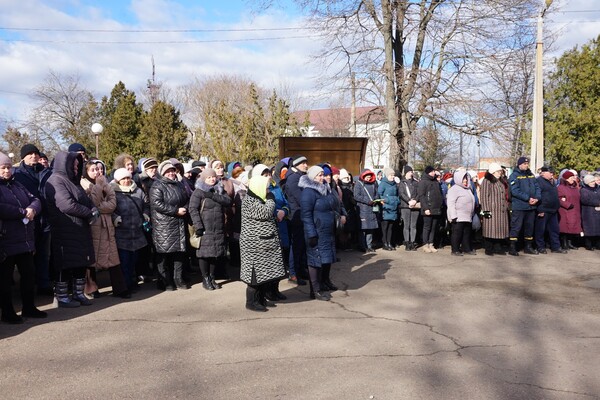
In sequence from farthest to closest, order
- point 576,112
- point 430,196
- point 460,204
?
point 576,112, point 430,196, point 460,204

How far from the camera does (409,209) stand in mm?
13148

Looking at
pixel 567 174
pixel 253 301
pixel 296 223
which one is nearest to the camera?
pixel 253 301

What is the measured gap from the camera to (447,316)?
23.6 ft

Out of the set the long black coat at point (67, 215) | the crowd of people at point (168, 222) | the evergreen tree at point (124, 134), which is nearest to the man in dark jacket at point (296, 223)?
the crowd of people at point (168, 222)

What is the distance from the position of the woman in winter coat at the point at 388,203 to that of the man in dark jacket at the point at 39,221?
7.30 meters

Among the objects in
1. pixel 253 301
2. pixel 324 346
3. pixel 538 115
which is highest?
pixel 538 115

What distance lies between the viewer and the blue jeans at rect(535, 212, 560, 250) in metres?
12.6

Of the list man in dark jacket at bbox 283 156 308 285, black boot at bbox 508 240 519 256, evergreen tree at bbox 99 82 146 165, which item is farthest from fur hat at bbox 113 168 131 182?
evergreen tree at bbox 99 82 146 165

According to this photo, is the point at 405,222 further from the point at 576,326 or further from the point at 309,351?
the point at 309,351

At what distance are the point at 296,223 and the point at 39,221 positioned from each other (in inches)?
148

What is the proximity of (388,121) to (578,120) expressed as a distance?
20.6 feet

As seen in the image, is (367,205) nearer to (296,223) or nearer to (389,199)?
(389,199)

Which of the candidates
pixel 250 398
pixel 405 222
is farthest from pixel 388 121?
pixel 250 398

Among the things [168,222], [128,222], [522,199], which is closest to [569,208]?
[522,199]
